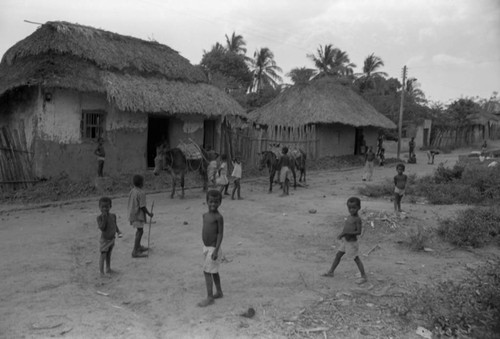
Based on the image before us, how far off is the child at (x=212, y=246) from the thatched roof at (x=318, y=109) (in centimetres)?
1601

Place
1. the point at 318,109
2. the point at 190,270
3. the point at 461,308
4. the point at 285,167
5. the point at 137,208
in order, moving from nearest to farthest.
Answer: the point at 461,308 < the point at 190,270 < the point at 137,208 < the point at 285,167 < the point at 318,109

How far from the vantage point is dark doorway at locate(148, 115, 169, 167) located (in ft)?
47.7

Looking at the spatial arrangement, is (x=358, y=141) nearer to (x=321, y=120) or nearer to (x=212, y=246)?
(x=321, y=120)

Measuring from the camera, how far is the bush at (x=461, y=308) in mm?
3676

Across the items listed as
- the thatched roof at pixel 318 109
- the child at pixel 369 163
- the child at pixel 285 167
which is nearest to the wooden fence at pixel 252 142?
the child at pixel 369 163

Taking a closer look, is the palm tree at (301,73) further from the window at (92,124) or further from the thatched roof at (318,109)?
the window at (92,124)

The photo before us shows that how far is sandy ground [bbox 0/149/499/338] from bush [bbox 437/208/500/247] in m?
0.22

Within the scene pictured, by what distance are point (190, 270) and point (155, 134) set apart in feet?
34.8

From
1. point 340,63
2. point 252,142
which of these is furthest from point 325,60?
point 252,142

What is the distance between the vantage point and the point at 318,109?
2083 centimetres

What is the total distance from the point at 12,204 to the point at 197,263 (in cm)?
647

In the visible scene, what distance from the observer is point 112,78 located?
12180 mm

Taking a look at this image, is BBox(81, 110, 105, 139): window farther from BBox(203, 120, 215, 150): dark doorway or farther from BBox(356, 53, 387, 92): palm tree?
BBox(356, 53, 387, 92): palm tree

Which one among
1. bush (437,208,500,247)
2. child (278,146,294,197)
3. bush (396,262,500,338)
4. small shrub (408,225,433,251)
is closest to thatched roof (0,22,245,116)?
child (278,146,294,197)
